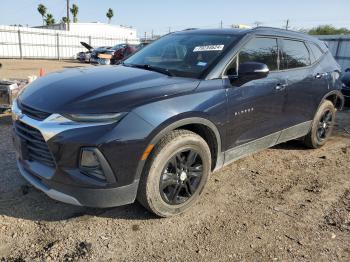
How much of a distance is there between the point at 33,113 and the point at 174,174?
1365 mm

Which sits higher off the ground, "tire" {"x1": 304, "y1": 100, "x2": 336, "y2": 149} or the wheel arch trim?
Result: the wheel arch trim

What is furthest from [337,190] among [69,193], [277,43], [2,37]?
[2,37]

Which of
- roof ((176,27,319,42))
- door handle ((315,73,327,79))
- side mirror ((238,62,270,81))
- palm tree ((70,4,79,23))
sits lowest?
door handle ((315,73,327,79))

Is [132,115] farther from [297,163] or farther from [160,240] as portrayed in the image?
[297,163]

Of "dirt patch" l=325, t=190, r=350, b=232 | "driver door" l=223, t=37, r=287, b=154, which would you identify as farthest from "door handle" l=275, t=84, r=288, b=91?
"dirt patch" l=325, t=190, r=350, b=232

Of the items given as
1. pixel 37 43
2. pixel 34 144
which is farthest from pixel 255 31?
pixel 37 43

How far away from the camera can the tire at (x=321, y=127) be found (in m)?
5.36

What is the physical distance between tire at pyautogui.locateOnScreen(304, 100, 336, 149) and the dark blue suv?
2.64ft

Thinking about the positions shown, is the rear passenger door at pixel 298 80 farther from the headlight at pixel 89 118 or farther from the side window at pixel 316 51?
the headlight at pixel 89 118

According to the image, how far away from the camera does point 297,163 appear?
5.04 metres

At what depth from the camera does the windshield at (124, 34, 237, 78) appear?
12.1 feet

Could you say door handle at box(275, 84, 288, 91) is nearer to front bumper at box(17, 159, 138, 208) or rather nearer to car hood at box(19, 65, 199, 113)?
car hood at box(19, 65, 199, 113)

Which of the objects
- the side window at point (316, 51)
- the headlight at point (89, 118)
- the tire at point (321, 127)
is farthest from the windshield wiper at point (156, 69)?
the tire at point (321, 127)

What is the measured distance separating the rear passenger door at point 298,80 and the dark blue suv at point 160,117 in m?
0.03
